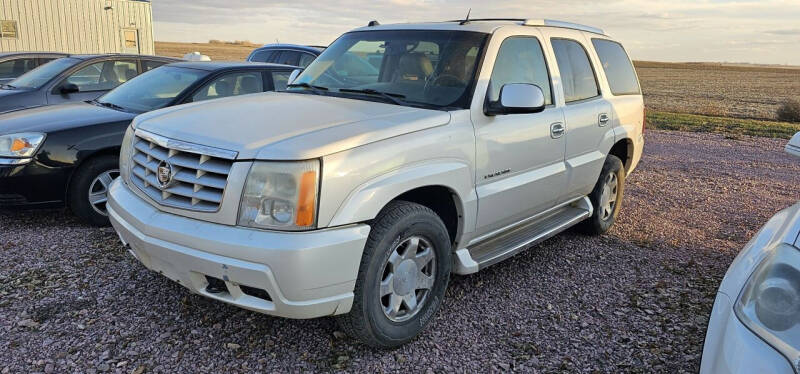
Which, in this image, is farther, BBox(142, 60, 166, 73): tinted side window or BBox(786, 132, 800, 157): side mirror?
BBox(142, 60, 166, 73): tinted side window

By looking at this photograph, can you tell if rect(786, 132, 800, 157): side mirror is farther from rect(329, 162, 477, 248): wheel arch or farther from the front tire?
the front tire

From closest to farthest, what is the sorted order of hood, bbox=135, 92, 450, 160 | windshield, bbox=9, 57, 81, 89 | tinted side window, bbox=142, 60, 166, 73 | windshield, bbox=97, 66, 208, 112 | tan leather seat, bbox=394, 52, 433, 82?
hood, bbox=135, 92, 450, 160, tan leather seat, bbox=394, 52, 433, 82, windshield, bbox=97, 66, 208, 112, windshield, bbox=9, 57, 81, 89, tinted side window, bbox=142, 60, 166, 73

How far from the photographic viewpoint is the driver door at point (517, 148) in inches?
143

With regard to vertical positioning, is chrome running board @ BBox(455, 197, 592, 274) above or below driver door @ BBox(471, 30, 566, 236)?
below

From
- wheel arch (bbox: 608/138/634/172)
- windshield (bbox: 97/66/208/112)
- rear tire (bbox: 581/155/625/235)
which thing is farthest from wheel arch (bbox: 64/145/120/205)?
wheel arch (bbox: 608/138/634/172)

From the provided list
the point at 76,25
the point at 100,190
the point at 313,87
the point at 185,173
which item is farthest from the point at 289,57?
the point at 76,25

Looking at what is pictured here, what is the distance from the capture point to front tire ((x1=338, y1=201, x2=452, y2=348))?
294cm

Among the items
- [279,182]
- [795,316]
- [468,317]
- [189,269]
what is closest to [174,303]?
[189,269]

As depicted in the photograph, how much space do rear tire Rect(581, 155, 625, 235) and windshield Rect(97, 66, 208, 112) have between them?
412cm

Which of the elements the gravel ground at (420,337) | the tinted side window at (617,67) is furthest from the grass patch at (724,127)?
the gravel ground at (420,337)

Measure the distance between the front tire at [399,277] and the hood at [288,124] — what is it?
46 centimetres

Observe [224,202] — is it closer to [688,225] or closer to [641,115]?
[641,115]

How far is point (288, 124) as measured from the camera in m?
3.07

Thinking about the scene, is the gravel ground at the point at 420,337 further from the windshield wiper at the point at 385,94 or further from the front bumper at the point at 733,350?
the windshield wiper at the point at 385,94
